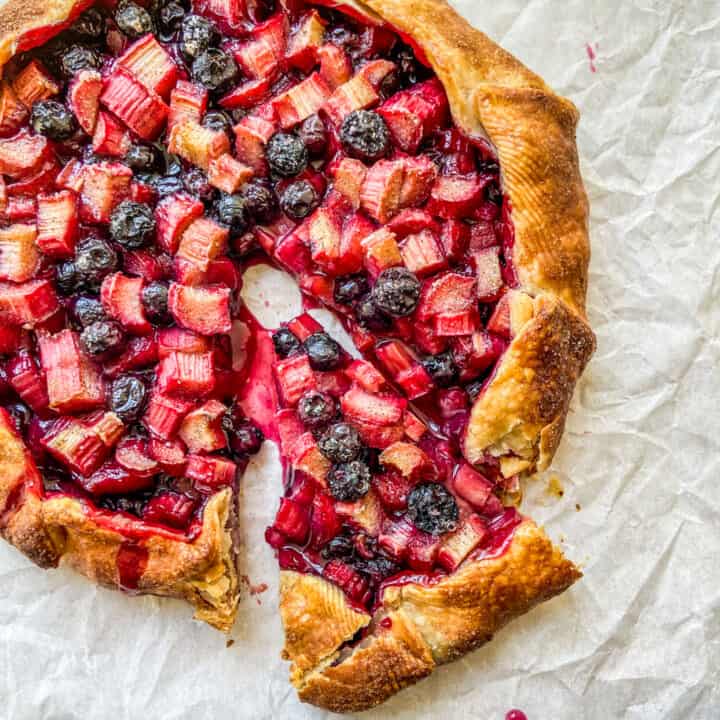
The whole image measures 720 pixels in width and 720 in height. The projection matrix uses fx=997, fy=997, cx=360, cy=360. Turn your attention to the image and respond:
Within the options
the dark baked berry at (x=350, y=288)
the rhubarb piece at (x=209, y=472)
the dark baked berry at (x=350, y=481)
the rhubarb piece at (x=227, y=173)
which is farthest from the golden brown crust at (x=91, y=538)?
the rhubarb piece at (x=227, y=173)

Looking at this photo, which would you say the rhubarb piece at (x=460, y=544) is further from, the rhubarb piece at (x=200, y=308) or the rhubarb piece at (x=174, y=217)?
the rhubarb piece at (x=174, y=217)

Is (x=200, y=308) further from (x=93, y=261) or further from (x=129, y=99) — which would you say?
(x=129, y=99)

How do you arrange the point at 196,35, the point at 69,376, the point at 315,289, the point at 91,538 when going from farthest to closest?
1. the point at 315,289
2. the point at 196,35
3. the point at 69,376
4. the point at 91,538

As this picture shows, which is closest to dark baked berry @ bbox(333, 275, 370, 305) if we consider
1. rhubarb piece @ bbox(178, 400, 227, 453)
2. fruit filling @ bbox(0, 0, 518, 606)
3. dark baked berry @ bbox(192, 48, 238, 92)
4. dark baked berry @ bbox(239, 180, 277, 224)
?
fruit filling @ bbox(0, 0, 518, 606)

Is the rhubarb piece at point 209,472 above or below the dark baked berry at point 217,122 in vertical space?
below

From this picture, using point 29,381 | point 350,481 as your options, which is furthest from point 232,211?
point 350,481
